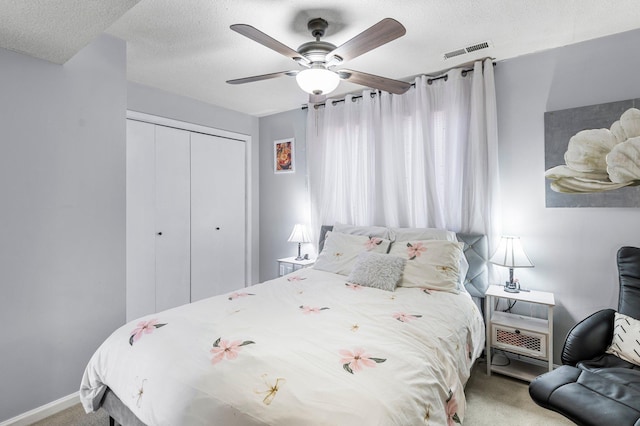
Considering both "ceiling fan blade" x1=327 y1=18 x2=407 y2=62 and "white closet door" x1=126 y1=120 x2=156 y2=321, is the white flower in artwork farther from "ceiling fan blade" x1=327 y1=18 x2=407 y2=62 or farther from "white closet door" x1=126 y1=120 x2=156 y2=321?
"white closet door" x1=126 y1=120 x2=156 y2=321

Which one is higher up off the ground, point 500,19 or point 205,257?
point 500,19

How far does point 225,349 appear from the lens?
1.46m

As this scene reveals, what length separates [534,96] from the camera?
254cm

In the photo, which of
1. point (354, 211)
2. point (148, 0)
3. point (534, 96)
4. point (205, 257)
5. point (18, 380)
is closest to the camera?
point (148, 0)

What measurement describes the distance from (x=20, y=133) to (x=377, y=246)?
261 cm

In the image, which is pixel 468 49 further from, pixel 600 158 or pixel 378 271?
pixel 600 158

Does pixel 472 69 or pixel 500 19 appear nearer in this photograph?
pixel 500 19

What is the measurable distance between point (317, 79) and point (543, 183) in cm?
194

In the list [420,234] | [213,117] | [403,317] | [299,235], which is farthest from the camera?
[213,117]

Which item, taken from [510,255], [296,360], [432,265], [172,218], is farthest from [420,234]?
[172,218]

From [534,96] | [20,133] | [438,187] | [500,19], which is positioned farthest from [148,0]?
[534,96]

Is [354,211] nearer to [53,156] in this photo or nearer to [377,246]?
[377,246]

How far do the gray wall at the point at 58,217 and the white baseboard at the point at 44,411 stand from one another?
3 cm

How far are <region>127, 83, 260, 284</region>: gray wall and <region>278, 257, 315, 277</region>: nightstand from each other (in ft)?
2.09
